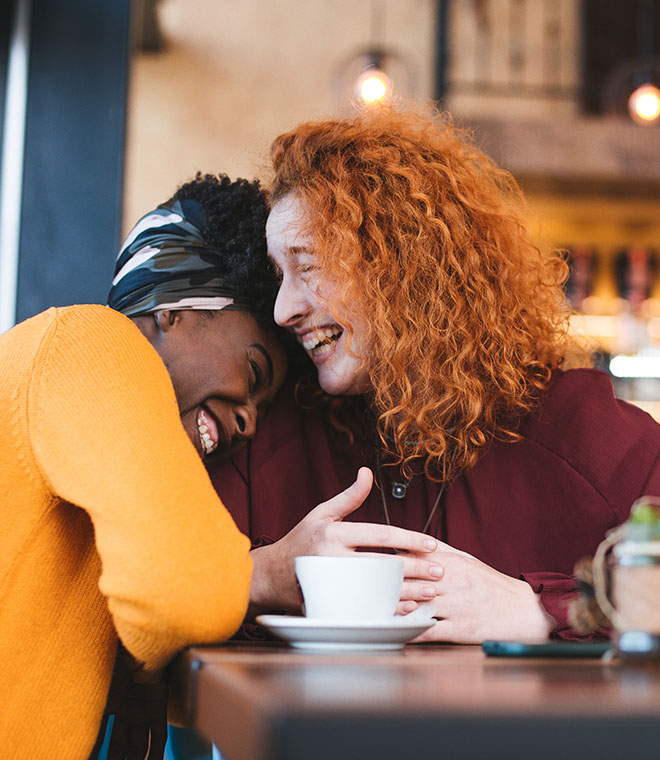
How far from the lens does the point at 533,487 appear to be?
136 centimetres

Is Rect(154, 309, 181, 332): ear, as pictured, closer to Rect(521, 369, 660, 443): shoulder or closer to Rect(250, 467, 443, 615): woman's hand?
Rect(250, 467, 443, 615): woman's hand

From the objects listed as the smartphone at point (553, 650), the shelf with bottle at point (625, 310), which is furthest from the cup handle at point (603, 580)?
the shelf with bottle at point (625, 310)

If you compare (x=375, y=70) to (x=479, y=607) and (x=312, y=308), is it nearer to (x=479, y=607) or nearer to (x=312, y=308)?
(x=312, y=308)

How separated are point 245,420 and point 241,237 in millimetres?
276

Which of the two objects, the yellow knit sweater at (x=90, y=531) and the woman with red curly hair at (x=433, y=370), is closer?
the yellow knit sweater at (x=90, y=531)

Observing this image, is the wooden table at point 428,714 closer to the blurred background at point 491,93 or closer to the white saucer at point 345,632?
the white saucer at point 345,632

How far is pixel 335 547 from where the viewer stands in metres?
0.98

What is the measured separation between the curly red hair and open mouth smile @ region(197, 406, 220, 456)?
24 centimetres

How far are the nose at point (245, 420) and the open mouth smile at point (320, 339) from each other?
0.41 feet

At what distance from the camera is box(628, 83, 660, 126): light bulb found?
4.80 metres

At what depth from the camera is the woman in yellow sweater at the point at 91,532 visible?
728 millimetres

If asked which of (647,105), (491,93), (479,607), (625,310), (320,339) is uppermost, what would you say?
(491,93)

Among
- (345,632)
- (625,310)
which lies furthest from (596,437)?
(625,310)

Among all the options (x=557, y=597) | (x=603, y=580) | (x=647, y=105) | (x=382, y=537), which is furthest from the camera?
(x=647, y=105)
